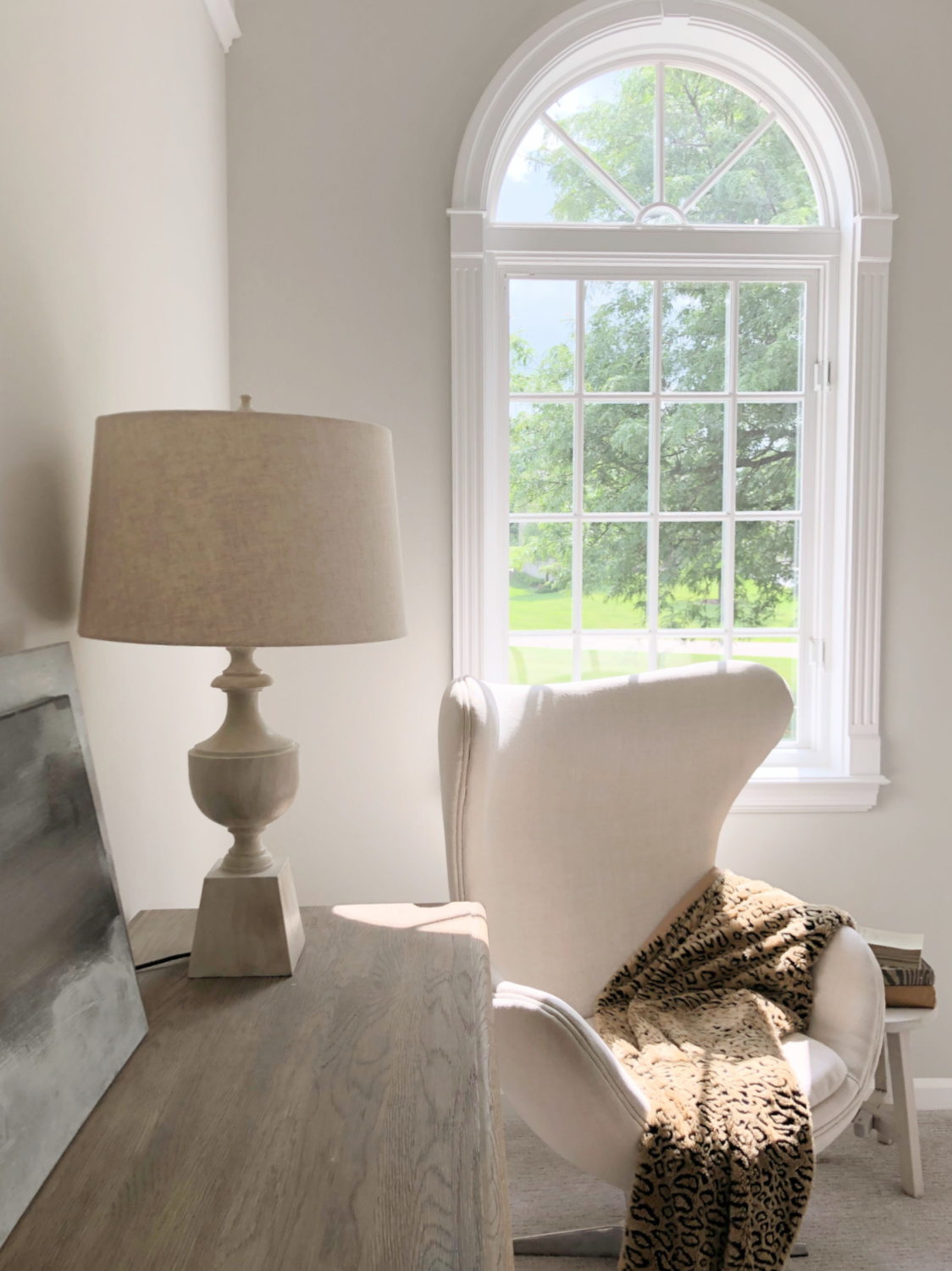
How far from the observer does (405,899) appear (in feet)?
7.84

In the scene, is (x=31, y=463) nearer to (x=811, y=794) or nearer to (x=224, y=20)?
(x=224, y=20)

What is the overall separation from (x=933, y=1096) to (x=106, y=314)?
8.61ft

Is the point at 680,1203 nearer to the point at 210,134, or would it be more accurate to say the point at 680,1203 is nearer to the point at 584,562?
the point at 584,562

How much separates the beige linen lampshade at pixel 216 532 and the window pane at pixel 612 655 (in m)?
1.58

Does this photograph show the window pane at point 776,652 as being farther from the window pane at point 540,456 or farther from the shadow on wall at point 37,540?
the shadow on wall at point 37,540

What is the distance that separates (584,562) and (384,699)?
657mm

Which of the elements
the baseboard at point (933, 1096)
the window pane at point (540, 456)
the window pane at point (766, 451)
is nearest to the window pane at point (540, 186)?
the window pane at point (540, 456)

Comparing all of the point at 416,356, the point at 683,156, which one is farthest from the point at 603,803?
the point at 683,156

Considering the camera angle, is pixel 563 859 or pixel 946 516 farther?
pixel 946 516

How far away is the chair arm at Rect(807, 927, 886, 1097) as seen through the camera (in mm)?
1735

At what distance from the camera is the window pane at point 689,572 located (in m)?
2.56

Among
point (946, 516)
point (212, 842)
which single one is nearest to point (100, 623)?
point (212, 842)

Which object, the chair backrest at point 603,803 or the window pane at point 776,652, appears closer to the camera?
the chair backrest at point 603,803

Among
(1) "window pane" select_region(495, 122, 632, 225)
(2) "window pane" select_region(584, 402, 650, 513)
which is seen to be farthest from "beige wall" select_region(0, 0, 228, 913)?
(2) "window pane" select_region(584, 402, 650, 513)
